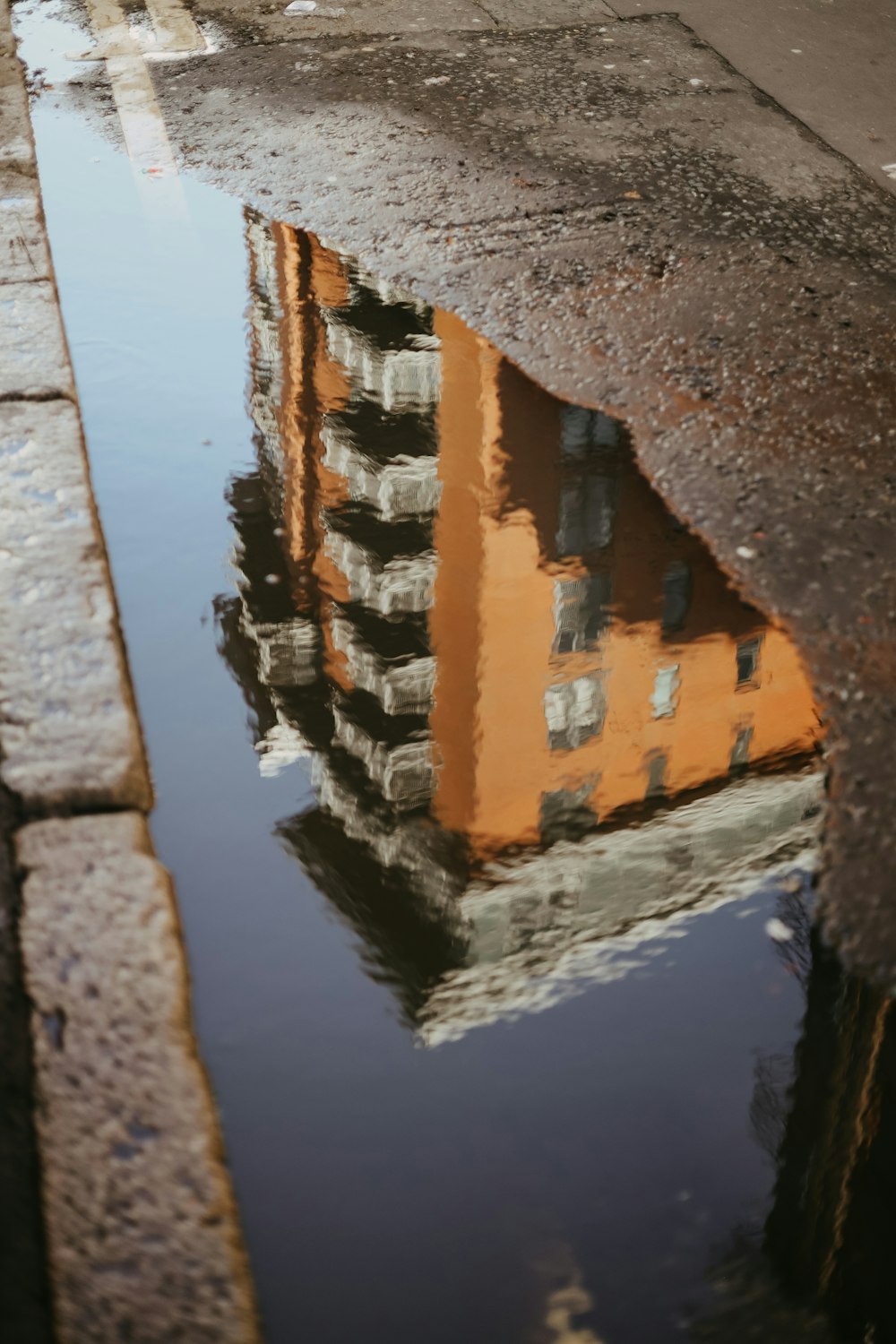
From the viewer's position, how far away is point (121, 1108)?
6.19 feet

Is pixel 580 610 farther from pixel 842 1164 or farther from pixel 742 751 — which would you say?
pixel 842 1164

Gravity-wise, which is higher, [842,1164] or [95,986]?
[95,986]

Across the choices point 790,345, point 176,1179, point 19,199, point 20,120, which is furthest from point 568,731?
point 20,120

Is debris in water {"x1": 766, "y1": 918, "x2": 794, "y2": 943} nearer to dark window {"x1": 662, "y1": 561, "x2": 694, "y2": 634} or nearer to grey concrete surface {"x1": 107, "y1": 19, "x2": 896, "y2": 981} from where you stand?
grey concrete surface {"x1": 107, "y1": 19, "x2": 896, "y2": 981}

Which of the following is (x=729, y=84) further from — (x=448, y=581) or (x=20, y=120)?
(x=448, y=581)

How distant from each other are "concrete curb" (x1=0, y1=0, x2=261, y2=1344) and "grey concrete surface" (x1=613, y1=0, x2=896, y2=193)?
13.3 ft

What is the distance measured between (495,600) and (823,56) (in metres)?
5.04

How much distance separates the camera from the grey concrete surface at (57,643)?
245 centimetres

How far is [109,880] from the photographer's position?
224cm

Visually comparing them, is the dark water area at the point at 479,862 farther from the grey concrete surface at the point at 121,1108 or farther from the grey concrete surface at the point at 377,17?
the grey concrete surface at the point at 377,17

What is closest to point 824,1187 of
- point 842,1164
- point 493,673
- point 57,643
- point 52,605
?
point 842,1164

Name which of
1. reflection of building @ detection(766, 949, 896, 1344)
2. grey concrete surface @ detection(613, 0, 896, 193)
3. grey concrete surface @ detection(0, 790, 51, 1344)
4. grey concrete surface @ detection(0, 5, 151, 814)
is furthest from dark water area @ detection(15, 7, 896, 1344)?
grey concrete surface @ detection(613, 0, 896, 193)

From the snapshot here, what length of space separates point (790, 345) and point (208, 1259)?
3.30 meters

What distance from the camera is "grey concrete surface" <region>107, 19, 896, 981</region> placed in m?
2.97
